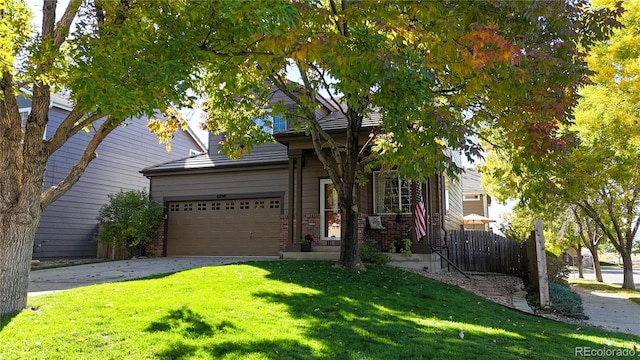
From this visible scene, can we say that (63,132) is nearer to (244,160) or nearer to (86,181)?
(244,160)

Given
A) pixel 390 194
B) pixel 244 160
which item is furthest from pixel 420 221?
pixel 244 160

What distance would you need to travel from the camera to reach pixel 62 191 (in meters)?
6.65

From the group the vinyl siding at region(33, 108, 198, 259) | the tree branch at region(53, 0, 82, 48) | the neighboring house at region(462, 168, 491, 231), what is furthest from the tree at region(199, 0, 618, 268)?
the neighboring house at region(462, 168, 491, 231)

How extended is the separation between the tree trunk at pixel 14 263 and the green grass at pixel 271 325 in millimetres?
210

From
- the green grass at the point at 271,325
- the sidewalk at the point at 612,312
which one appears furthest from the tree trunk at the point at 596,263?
the green grass at the point at 271,325

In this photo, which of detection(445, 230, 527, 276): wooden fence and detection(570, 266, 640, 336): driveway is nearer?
detection(570, 266, 640, 336): driveway

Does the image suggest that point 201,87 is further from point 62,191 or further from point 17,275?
point 17,275

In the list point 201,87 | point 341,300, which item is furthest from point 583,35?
point 201,87

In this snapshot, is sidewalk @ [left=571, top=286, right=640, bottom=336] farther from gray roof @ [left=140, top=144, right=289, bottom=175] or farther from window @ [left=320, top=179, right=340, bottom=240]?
gray roof @ [left=140, top=144, right=289, bottom=175]

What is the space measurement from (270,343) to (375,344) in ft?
3.81

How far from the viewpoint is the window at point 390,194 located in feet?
44.6

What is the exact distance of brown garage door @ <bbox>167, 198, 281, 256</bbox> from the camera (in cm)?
1523

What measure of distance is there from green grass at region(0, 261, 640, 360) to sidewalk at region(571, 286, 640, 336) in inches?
54.2

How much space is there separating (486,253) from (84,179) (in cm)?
1549
